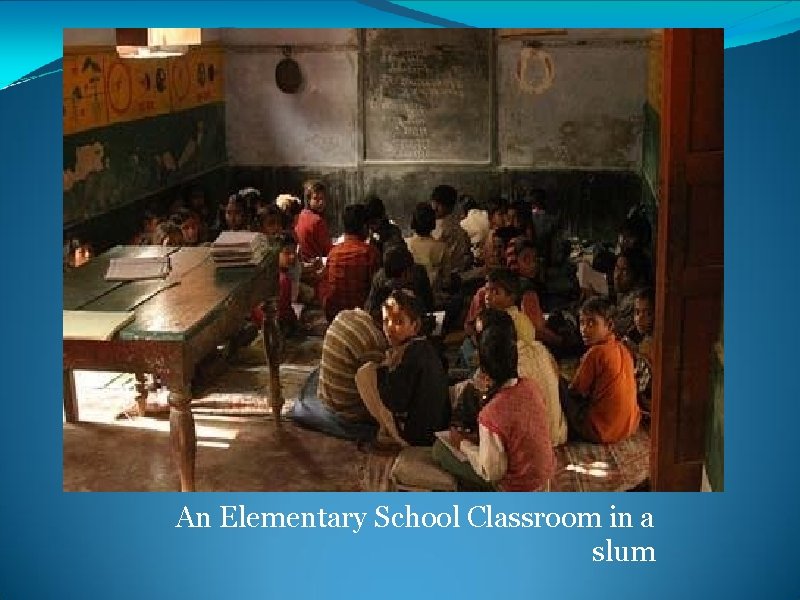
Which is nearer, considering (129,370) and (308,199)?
(129,370)

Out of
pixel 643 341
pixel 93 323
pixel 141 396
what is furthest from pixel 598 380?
pixel 93 323

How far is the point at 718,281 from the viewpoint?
3996 millimetres

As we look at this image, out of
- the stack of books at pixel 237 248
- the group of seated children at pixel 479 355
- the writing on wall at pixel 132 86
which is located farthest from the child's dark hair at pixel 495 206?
the writing on wall at pixel 132 86

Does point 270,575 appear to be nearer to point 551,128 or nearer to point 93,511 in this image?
point 93,511

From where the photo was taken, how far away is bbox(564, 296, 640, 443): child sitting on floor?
161 inches

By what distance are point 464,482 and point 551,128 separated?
1.32 m

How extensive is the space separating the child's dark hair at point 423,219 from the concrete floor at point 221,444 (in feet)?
1.85

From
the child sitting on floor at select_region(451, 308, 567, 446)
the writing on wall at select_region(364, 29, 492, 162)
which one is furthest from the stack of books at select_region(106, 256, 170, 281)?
the child sitting on floor at select_region(451, 308, 567, 446)

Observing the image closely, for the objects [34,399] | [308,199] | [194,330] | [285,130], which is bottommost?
[34,399]

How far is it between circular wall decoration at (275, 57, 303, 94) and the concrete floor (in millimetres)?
935

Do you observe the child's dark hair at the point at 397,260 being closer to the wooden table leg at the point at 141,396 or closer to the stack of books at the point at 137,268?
the stack of books at the point at 137,268

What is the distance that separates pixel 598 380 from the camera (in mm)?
4098

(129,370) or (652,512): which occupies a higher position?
(129,370)

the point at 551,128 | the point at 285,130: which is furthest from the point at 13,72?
the point at 551,128
